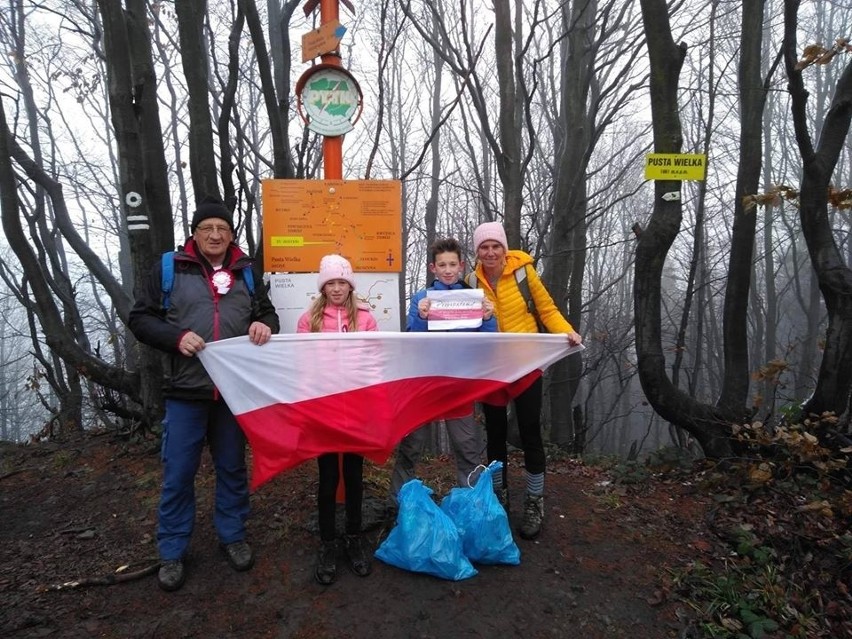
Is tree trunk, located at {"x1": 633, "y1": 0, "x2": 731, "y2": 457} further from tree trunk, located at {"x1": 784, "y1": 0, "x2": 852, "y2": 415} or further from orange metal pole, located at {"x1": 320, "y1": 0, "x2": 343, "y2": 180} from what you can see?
orange metal pole, located at {"x1": 320, "y1": 0, "x2": 343, "y2": 180}

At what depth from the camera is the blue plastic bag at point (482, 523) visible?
3.22 meters

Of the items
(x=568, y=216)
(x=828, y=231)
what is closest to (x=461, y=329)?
(x=828, y=231)

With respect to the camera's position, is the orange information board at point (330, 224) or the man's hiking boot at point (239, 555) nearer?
the man's hiking boot at point (239, 555)

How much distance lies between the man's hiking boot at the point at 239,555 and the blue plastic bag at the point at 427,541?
97 cm

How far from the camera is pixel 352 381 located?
328 cm

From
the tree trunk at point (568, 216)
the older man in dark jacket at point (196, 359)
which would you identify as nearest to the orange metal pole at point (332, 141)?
the older man in dark jacket at point (196, 359)

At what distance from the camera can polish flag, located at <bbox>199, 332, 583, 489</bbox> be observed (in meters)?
3.15

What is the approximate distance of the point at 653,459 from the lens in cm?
534

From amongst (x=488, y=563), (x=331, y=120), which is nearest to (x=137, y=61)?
(x=331, y=120)

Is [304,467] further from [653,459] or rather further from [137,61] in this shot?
[137,61]

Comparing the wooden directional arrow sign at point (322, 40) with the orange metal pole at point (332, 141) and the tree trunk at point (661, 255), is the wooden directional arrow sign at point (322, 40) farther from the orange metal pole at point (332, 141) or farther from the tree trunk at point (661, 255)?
the tree trunk at point (661, 255)

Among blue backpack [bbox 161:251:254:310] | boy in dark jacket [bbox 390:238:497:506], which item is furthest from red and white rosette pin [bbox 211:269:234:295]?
boy in dark jacket [bbox 390:238:497:506]

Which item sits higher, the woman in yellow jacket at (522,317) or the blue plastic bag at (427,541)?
the woman in yellow jacket at (522,317)

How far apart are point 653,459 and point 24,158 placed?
8287 mm
